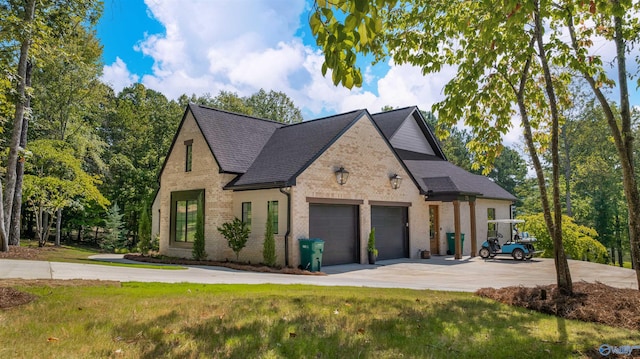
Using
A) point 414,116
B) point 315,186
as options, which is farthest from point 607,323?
point 414,116

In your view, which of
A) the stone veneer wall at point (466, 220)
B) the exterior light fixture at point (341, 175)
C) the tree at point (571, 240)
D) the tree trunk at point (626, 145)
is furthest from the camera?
the stone veneer wall at point (466, 220)

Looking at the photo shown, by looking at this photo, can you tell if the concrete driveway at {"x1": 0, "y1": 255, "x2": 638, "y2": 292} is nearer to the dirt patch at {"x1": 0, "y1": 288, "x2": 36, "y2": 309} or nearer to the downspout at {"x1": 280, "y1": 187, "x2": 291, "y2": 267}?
the downspout at {"x1": 280, "y1": 187, "x2": 291, "y2": 267}

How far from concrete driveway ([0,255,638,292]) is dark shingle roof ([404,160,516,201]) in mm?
3811

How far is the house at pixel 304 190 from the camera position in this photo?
662 inches

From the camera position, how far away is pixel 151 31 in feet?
30.9

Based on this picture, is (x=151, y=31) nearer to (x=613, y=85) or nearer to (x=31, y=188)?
(x=613, y=85)

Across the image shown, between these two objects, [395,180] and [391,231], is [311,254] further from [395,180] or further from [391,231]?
[395,180]

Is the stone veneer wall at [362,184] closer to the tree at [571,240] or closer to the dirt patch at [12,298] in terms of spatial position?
the tree at [571,240]

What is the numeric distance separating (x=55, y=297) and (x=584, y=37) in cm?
1149

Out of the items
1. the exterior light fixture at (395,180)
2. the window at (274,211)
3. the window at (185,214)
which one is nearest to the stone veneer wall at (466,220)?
the exterior light fixture at (395,180)

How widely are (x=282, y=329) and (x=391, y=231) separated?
15607 millimetres

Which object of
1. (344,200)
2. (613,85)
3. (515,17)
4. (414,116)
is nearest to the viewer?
(515,17)

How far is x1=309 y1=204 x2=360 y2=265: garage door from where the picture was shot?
1714cm

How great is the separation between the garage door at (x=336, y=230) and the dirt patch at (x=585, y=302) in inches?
344
